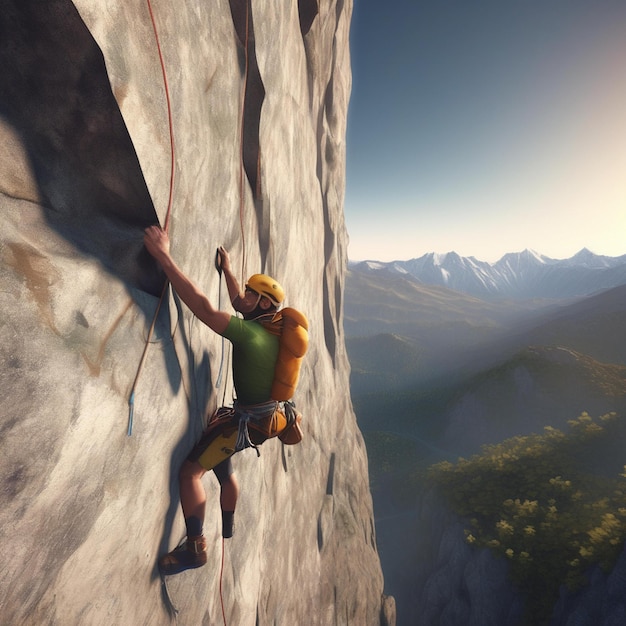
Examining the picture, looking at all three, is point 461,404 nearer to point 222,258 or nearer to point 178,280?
point 222,258

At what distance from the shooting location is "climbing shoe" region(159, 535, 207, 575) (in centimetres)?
479

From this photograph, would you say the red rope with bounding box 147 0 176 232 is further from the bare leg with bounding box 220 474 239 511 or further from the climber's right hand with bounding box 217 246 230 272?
the bare leg with bounding box 220 474 239 511

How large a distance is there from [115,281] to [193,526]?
11.9 feet

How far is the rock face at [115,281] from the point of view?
2805 millimetres

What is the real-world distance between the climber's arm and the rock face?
7.7 inches

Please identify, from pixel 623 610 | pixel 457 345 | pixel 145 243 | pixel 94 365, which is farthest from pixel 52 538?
pixel 457 345

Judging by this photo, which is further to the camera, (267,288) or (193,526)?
(193,526)

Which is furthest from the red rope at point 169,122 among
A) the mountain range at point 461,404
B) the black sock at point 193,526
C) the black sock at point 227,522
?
the mountain range at point 461,404

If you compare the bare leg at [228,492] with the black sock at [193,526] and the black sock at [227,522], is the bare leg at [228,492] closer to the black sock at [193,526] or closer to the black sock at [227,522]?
the black sock at [227,522]

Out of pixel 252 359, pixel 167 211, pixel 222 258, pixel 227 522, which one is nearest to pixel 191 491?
pixel 227 522

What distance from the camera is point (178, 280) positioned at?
12.7ft

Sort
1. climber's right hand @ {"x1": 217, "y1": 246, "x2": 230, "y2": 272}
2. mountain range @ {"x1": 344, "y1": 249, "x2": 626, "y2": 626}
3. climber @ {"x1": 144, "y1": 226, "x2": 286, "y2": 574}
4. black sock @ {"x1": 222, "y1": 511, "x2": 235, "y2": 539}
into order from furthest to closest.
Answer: mountain range @ {"x1": 344, "y1": 249, "x2": 626, "y2": 626} < climber's right hand @ {"x1": 217, "y1": 246, "x2": 230, "y2": 272} < black sock @ {"x1": 222, "y1": 511, "x2": 235, "y2": 539} < climber @ {"x1": 144, "y1": 226, "x2": 286, "y2": 574}

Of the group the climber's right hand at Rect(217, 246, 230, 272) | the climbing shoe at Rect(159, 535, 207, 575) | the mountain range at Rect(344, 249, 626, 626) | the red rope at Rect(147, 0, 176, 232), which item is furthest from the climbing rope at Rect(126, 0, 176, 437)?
the mountain range at Rect(344, 249, 626, 626)

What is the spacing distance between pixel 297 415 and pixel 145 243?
11.4ft
